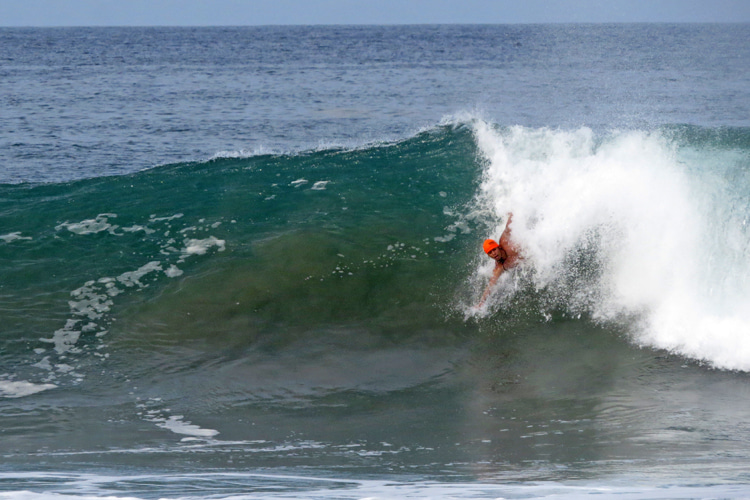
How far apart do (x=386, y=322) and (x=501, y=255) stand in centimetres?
184

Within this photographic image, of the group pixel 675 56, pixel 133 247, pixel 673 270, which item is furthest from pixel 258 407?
pixel 675 56

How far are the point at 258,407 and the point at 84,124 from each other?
1919cm

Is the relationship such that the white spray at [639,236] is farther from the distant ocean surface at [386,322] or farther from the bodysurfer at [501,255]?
the bodysurfer at [501,255]

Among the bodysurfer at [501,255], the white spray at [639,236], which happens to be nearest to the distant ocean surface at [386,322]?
the white spray at [639,236]

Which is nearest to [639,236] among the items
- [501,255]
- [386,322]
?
[501,255]

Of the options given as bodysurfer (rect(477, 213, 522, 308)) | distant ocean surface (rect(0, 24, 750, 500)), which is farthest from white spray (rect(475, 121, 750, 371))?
bodysurfer (rect(477, 213, 522, 308))

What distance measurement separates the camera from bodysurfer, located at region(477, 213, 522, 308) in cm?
975

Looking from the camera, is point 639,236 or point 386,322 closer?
point 386,322

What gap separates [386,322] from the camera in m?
9.54

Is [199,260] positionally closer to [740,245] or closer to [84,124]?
[740,245]

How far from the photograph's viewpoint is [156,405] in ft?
24.8

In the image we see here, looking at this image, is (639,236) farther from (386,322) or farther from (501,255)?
(386,322)

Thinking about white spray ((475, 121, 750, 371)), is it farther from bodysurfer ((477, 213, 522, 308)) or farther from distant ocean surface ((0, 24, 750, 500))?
bodysurfer ((477, 213, 522, 308))

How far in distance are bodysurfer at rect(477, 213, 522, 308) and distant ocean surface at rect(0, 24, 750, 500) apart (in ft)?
0.47
